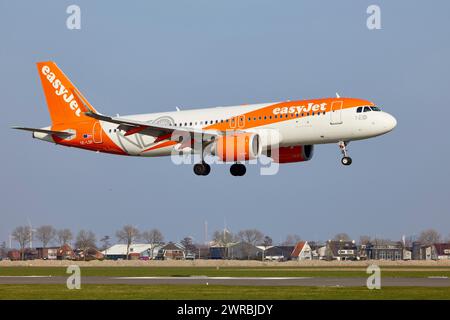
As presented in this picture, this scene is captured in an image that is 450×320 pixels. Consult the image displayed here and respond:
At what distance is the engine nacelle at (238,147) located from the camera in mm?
61875

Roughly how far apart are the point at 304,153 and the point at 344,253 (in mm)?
123707

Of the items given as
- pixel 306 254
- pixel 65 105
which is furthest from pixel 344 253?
pixel 65 105

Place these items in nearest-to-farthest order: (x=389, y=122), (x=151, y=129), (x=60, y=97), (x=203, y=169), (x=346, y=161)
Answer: (x=389, y=122) → (x=346, y=161) → (x=151, y=129) → (x=203, y=169) → (x=60, y=97)

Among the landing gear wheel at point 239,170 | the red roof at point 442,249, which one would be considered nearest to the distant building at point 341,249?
the red roof at point 442,249

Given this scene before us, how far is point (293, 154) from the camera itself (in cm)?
6806

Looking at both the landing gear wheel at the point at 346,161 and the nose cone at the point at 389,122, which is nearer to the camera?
the nose cone at the point at 389,122

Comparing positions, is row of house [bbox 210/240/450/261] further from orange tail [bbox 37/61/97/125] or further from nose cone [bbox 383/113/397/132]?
nose cone [bbox 383/113/397/132]

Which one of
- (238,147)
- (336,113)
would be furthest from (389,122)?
(238,147)

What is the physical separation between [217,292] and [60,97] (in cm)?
3628

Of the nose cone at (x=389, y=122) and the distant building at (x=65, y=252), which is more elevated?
the nose cone at (x=389, y=122)

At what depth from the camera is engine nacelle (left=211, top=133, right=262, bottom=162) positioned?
61875mm

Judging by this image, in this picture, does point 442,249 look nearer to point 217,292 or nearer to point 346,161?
point 346,161

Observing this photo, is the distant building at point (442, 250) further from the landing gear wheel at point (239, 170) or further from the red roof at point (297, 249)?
the landing gear wheel at point (239, 170)
